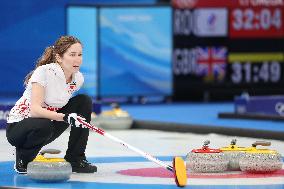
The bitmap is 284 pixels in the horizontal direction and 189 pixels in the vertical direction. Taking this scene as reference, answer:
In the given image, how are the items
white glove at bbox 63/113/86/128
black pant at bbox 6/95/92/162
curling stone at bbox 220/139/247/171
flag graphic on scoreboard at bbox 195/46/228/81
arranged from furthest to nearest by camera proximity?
1. flag graphic on scoreboard at bbox 195/46/228/81
2. curling stone at bbox 220/139/247/171
3. black pant at bbox 6/95/92/162
4. white glove at bbox 63/113/86/128

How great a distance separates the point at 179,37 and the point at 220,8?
2.51 ft

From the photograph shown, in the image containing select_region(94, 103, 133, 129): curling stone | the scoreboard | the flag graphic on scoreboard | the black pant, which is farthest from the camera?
the flag graphic on scoreboard

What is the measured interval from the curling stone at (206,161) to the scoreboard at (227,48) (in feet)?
27.5

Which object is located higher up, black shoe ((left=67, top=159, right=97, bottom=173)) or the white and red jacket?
the white and red jacket

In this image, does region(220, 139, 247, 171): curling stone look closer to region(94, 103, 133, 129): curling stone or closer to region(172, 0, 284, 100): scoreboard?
region(94, 103, 133, 129): curling stone

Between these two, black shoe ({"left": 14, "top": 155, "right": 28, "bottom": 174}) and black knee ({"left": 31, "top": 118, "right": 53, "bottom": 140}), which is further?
black shoe ({"left": 14, "top": 155, "right": 28, "bottom": 174})

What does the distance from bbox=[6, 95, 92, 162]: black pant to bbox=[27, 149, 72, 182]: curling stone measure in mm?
301

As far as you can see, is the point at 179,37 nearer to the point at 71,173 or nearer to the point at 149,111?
the point at 149,111

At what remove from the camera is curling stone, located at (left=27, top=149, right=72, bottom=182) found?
6426 millimetres

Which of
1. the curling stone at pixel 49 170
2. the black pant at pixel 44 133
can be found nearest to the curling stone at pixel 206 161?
the black pant at pixel 44 133

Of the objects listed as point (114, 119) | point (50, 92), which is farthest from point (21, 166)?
point (114, 119)

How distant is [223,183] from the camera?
6.38 m

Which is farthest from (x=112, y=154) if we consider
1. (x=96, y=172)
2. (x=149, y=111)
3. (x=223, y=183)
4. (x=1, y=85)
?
(x=1, y=85)

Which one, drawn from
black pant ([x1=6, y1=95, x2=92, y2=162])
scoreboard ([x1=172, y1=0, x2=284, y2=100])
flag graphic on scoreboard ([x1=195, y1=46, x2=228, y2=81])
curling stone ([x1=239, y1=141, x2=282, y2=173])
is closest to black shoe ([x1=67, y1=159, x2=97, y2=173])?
black pant ([x1=6, y1=95, x2=92, y2=162])
